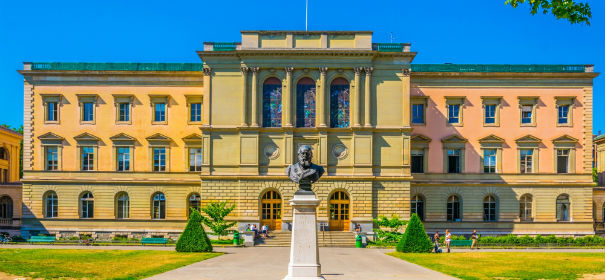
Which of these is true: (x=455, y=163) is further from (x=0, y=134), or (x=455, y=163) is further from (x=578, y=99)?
(x=0, y=134)

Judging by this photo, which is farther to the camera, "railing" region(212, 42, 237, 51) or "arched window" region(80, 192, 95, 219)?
"arched window" region(80, 192, 95, 219)

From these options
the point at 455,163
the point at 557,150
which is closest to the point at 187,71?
the point at 455,163

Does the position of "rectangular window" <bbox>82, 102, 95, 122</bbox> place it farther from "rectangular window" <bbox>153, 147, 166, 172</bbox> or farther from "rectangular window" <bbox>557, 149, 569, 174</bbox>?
"rectangular window" <bbox>557, 149, 569, 174</bbox>

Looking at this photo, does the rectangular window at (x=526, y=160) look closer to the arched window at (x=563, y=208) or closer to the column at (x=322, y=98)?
the arched window at (x=563, y=208)

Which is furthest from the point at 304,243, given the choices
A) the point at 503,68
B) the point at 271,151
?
the point at 503,68

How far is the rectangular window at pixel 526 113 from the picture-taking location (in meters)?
53.9

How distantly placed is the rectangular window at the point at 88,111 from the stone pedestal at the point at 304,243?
37.9 metres

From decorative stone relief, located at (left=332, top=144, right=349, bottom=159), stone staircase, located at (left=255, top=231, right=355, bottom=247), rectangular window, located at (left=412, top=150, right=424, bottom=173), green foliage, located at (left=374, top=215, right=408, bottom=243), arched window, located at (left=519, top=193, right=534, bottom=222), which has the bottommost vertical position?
stone staircase, located at (left=255, top=231, right=355, bottom=247)

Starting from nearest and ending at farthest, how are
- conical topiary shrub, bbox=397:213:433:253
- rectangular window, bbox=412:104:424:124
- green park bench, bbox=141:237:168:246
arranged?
conical topiary shrub, bbox=397:213:433:253, green park bench, bbox=141:237:168:246, rectangular window, bbox=412:104:424:124

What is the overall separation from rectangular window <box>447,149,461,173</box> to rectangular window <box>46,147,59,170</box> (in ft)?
113

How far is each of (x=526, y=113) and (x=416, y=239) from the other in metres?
22.0

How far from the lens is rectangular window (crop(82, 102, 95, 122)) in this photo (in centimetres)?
5372

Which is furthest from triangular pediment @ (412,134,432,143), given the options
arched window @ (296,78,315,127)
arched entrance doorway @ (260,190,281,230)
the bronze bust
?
the bronze bust

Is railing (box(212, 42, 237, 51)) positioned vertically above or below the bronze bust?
above
